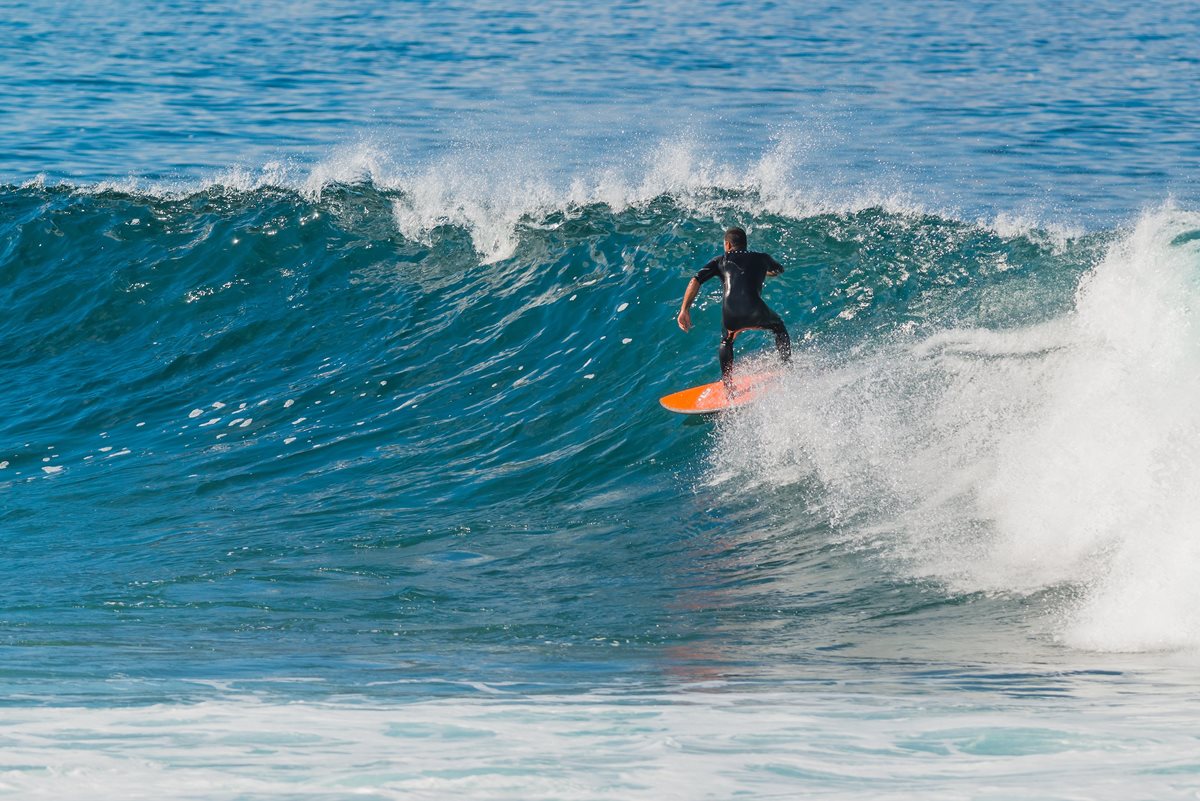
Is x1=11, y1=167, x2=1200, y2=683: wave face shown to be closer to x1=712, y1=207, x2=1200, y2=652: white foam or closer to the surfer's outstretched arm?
x1=712, y1=207, x2=1200, y2=652: white foam

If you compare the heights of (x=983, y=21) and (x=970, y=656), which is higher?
(x=983, y=21)

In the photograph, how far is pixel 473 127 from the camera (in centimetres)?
2547

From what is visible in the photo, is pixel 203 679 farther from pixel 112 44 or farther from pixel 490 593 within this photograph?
pixel 112 44

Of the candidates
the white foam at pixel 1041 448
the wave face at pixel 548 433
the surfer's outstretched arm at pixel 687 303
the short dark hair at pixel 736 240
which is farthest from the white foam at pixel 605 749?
the short dark hair at pixel 736 240

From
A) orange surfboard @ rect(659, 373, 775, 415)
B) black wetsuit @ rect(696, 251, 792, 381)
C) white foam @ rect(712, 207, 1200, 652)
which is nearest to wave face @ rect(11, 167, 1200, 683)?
white foam @ rect(712, 207, 1200, 652)

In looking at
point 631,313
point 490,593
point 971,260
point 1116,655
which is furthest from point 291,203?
point 1116,655

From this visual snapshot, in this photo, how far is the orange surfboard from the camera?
1086cm

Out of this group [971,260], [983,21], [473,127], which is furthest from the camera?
[983,21]

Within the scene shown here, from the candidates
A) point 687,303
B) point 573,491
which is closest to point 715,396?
point 687,303

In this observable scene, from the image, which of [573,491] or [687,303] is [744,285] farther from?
[573,491]

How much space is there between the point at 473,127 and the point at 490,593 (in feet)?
60.6

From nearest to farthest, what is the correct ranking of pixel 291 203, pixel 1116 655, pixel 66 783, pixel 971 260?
1. pixel 66 783
2. pixel 1116 655
3. pixel 971 260
4. pixel 291 203

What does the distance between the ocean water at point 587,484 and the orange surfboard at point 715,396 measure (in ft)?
0.38

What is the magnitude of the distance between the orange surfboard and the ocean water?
0.38 ft
